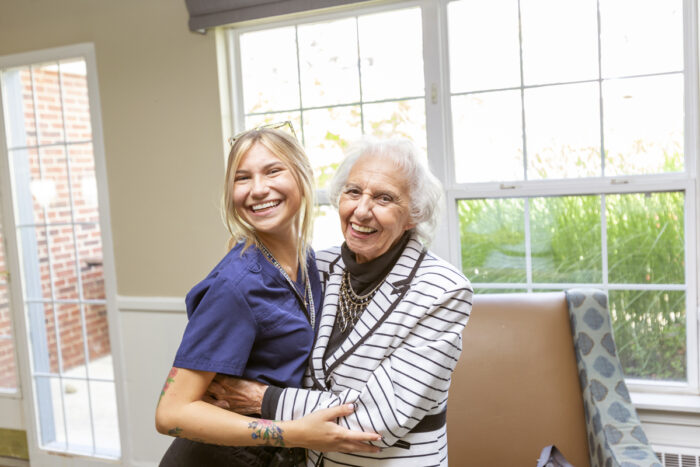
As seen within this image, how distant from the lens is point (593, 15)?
2480 mm

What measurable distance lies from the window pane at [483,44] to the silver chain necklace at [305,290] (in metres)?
1.44

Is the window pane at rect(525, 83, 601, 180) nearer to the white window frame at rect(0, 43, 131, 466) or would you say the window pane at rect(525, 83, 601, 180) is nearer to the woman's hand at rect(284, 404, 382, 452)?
the woman's hand at rect(284, 404, 382, 452)

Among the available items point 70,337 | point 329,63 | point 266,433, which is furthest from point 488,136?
point 70,337

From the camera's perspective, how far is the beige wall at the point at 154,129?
301cm

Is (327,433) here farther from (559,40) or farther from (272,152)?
(559,40)

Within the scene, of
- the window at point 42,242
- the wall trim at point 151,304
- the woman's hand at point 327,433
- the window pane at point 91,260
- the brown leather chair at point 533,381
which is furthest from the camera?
the window pane at point 91,260

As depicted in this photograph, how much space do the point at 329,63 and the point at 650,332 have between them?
1906 millimetres

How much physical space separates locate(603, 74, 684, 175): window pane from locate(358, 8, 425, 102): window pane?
0.84 m

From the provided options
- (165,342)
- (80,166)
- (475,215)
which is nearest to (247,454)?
(475,215)

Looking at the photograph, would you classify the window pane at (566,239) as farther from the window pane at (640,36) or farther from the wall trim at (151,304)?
the wall trim at (151,304)

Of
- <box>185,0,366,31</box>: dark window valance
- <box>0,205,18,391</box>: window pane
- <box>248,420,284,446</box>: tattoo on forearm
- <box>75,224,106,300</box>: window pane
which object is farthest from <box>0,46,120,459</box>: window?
<box>248,420,284,446</box>: tattoo on forearm

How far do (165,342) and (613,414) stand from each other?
A: 7.27 ft

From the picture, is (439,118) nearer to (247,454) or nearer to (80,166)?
Answer: (247,454)

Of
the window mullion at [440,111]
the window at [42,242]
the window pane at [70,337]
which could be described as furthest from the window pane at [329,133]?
the window pane at [70,337]
